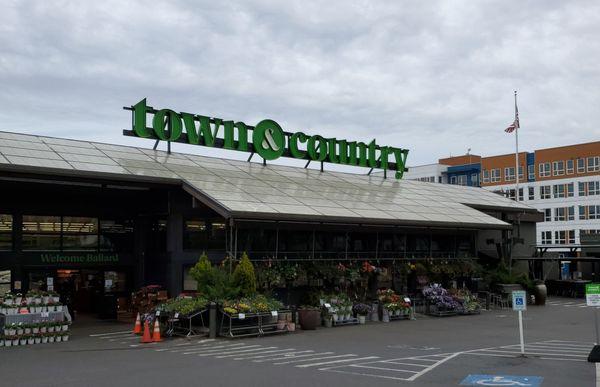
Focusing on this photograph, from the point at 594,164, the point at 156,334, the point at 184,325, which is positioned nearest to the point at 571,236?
the point at 594,164

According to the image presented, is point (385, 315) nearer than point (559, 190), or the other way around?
point (385, 315)

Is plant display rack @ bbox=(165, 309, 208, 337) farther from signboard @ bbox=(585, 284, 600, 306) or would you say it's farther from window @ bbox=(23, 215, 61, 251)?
signboard @ bbox=(585, 284, 600, 306)

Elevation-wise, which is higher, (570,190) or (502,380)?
(570,190)

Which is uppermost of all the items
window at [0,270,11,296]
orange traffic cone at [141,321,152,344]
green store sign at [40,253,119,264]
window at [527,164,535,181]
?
window at [527,164,535,181]

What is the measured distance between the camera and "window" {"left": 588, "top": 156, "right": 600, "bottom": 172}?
253 ft

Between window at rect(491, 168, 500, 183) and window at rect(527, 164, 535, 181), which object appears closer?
window at rect(527, 164, 535, 181)

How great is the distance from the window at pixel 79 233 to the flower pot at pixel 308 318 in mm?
9050

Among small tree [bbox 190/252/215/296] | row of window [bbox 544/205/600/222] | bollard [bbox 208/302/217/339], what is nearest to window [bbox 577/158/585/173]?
row of window [bbox 544/205/600/222]

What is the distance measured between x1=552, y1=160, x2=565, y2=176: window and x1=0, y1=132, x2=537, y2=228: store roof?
48.9 metres

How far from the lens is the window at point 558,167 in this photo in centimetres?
8112

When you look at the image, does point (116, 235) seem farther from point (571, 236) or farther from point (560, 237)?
point (560, 237)

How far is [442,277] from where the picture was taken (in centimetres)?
3184

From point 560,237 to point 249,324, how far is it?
68556mm

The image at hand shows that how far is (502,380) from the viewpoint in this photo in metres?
12.1
